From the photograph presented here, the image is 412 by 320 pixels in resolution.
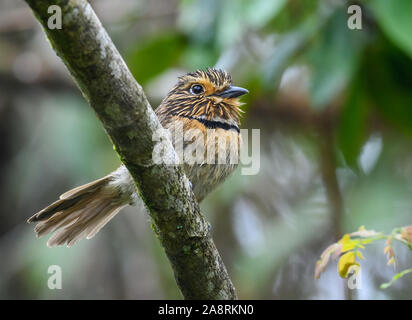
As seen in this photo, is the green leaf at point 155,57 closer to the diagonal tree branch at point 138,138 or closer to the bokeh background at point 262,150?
the bokeh background at point 262,150

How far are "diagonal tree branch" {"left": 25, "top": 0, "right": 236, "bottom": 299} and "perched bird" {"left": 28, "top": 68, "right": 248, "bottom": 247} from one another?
2.40 ft

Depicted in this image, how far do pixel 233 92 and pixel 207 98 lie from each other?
0.14m

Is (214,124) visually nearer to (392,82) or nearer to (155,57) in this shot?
(155,57)

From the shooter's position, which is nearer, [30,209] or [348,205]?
[348,205]

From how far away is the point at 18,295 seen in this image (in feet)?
17.8

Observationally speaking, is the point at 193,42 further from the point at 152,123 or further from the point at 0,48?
the point at 0,48

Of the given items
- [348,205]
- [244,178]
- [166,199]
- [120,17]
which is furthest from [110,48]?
[120,17]

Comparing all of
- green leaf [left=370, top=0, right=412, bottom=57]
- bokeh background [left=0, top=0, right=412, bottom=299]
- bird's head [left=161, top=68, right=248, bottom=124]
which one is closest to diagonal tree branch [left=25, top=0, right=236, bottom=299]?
bird's head [left=161, top=68, right=248, bottom=124]

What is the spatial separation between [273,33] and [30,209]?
256 centimetres

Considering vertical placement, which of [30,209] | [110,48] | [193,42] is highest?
[193,42]

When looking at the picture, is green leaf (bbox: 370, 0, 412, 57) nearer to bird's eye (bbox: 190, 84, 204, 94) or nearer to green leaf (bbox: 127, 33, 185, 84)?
bird's eye (bbox: 190, 84, 204, 94)

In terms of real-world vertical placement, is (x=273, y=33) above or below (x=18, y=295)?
above

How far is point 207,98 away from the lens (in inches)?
138

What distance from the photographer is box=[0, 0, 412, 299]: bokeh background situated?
3.92m
